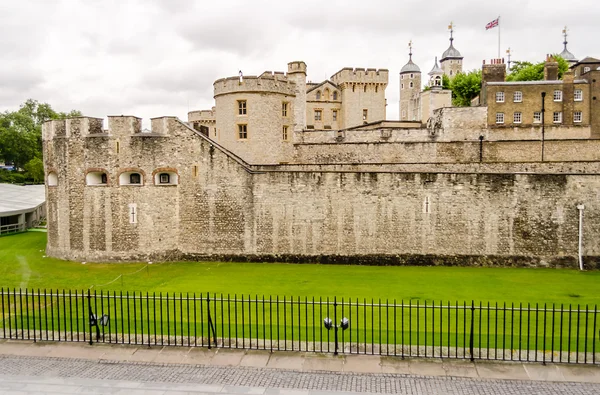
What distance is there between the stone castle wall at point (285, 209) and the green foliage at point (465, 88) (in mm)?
35905

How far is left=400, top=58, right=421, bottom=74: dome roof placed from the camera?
244 ft

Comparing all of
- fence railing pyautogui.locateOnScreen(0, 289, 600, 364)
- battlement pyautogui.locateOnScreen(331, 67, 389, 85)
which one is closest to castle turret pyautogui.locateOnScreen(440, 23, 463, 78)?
battlement pyautogui.locateOnScreen(331, 67, 389, 85)

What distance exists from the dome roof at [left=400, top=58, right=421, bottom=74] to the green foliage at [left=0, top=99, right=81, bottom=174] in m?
50.7

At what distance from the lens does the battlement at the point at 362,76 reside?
47062 mm

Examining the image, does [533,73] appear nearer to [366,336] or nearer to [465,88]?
[465,88]

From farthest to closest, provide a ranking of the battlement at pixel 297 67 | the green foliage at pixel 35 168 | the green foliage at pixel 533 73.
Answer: the green foliage at pixel 35 168
the green foliage at pixel 533 73
the battlement at pixel 297 67

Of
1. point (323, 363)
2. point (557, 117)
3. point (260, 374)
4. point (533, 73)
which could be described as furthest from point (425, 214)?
point (533, 73)

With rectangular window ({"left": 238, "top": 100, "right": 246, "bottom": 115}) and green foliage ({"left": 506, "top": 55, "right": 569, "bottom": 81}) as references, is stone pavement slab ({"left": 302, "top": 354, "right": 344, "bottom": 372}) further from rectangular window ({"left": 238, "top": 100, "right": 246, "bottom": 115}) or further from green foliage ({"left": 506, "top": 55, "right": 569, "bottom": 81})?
green foliage ({"left": 506, "top": 55, "right": 569, "bottom": 81})

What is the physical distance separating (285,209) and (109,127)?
31.3 feet

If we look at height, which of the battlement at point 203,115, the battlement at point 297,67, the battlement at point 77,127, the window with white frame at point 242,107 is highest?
the battlement at point 297,67

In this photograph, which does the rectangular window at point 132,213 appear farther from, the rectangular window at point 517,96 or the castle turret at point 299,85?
the rectangular window at point 517,96

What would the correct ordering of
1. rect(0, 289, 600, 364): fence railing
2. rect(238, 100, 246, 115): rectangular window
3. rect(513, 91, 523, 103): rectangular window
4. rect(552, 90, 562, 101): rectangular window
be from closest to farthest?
1. rect(0, 289, 600, 364): fence railing
2. rect(238, 100, 246, 115): rectangular window
3. rect(513, 91, 523, 103): rectangular window
4. rect(552, 90, 562, 101): rectangular window

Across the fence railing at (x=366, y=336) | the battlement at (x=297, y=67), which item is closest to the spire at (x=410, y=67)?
the battlement at (x=297, y=67)

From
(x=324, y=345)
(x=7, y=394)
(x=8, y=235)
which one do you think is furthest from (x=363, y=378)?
(x=8, y=235)
